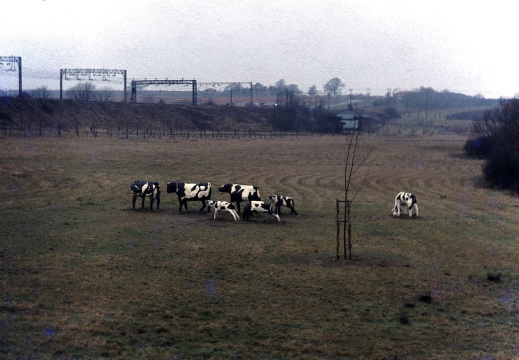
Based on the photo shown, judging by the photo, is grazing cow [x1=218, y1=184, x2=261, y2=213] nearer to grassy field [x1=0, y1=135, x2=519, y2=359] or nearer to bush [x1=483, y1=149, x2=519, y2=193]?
grassy field [x1=0, y1=135, x2=519, y2=359]

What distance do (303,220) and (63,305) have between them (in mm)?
10959

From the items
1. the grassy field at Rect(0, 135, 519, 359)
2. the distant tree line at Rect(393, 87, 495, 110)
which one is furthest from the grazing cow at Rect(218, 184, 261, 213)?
the distant tree line at Rect(393, 87, 495, 110)

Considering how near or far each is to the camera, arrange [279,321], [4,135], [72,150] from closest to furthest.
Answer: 1. [279,321]
2. [72,150]
3. [4,135]

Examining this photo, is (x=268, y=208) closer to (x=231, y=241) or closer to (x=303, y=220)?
(x=303, y=220)

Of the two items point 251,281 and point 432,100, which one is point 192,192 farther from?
point 432,100

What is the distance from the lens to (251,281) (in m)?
12.1

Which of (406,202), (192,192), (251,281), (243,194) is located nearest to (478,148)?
(406,202)

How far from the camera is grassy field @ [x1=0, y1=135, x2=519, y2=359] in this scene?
28.6 ft

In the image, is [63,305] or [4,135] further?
[4,135]

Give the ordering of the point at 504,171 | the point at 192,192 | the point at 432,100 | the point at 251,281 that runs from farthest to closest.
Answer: the point at 432,100 < the point at 504,171 < the point at 192,192 < the point at 251,281

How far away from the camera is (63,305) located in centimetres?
1010

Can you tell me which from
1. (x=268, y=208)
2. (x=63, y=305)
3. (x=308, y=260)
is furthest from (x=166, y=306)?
(x=268, y=208)

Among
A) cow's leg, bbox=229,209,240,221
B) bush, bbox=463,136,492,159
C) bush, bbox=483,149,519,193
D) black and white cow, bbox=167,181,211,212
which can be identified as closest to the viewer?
cow's leg, bbox=229,209,240,221

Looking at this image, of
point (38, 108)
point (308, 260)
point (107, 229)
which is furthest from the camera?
point (38, 108)
